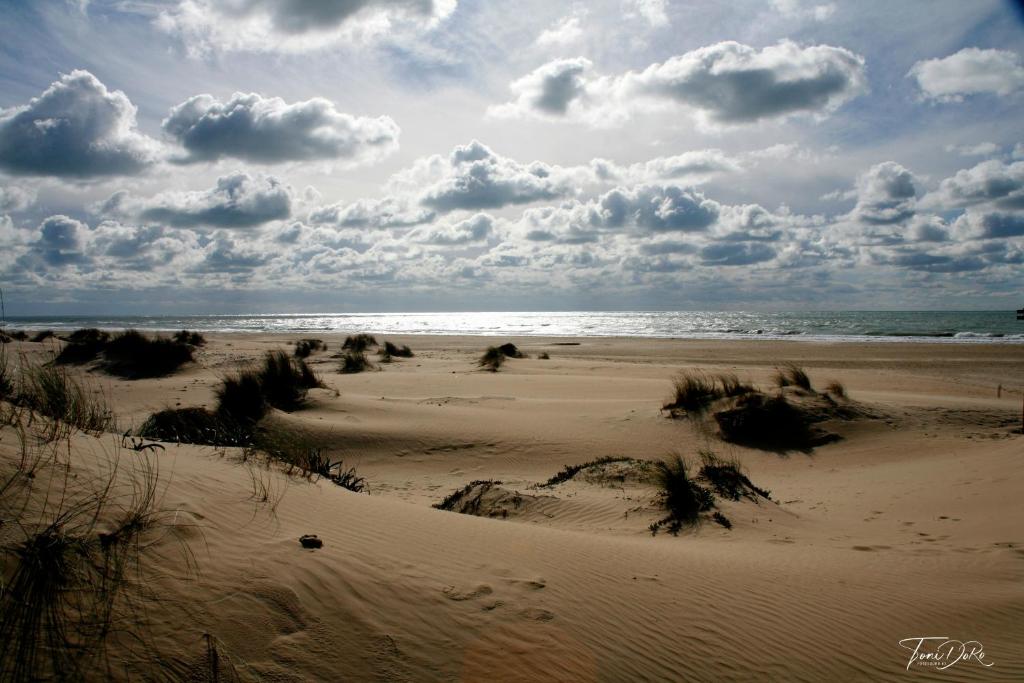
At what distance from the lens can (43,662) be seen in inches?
86.7

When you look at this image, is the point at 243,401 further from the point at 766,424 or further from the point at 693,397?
the point at 766,424

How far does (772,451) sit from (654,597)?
268 inches

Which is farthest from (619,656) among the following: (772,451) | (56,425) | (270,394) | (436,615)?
(270,394)

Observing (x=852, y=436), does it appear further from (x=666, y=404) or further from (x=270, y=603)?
(x=270, y=603)

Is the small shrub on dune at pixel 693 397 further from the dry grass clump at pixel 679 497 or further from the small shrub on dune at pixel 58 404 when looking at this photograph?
the small shrub on dune at pixel 58 404

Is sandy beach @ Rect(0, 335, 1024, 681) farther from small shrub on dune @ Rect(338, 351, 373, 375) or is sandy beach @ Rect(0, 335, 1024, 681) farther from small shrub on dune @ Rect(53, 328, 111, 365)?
Result: small shrub on dune @ Rect(53, 328, 111, 365)

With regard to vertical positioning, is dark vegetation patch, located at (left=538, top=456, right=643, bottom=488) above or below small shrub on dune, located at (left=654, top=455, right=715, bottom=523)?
below

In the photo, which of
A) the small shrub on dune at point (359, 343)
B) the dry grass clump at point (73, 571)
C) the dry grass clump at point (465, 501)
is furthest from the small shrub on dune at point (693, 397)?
the small shrub on dune at point (359, 343)

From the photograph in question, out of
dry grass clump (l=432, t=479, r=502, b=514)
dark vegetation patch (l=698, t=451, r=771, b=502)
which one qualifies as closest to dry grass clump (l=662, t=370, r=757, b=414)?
dark vegetation patch (l=698, t=451, r=771, b=502)

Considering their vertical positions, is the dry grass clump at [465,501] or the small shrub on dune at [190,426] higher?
the small shrub on dune at [190,426]

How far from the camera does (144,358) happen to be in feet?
55.3

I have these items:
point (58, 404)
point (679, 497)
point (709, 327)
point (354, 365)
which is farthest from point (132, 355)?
point (709, 327)

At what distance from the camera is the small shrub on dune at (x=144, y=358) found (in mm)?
16422

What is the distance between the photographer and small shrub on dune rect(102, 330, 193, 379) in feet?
53.9
